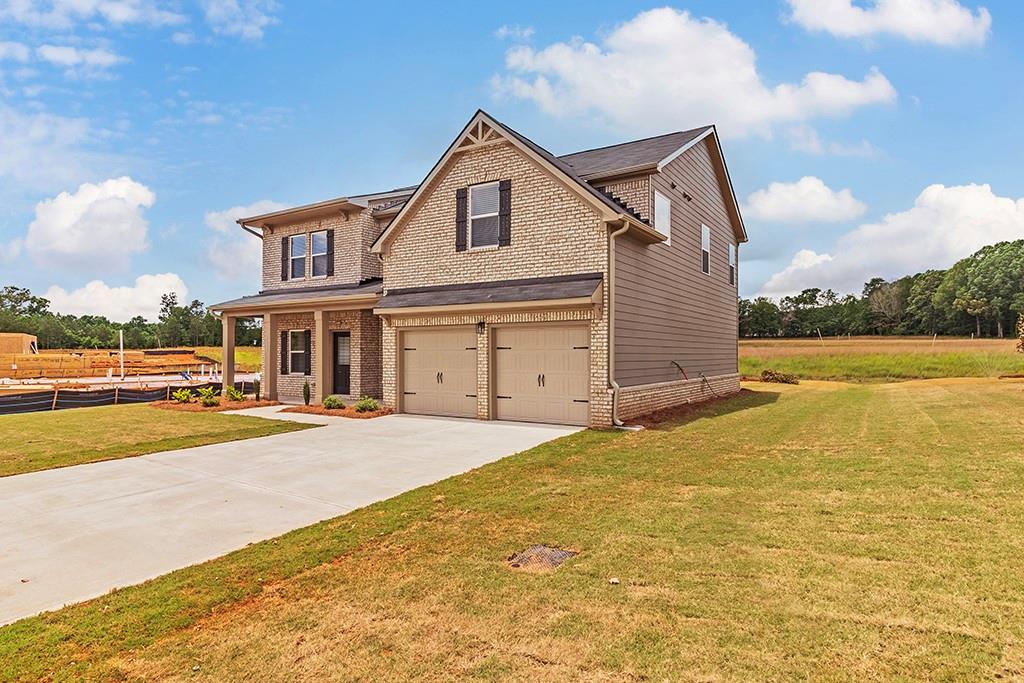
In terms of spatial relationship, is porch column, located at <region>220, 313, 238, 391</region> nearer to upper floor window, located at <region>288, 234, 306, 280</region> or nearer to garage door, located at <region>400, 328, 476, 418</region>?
upper floor window, located at <region>288, 234, 306, 280</region>

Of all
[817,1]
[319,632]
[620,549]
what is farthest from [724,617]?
[817,1]

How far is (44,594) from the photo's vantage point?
169 inches

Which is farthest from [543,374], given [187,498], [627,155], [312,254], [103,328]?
[103,328]

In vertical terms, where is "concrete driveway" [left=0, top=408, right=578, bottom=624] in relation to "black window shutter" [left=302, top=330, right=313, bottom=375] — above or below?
below

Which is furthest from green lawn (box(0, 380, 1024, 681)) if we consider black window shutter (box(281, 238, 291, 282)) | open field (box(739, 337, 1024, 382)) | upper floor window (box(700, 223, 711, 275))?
open field (box(739, 337, 1024, 382))

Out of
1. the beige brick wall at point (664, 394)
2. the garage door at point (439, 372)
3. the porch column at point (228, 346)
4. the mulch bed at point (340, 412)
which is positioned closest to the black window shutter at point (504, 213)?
the garage door at point (439, 372)

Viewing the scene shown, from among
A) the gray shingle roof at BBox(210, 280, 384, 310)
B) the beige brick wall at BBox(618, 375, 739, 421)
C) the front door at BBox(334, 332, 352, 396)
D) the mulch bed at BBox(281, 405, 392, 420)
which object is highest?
the gray shingle roof at BBox(210, 280, 384, 310)

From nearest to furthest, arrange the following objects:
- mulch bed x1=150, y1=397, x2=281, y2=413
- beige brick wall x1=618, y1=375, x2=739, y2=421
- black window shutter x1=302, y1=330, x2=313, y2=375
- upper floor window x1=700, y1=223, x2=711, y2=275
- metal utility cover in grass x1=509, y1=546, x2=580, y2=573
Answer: metal utility cover in grass x1=509, y1=546, x2=580, y2=573 → beige brick wall x1=618, y1=375, x2=739, y2=421 → mulch bed x1=150, y1=397, x2=281, y2=413 → upper floor window x1=700, y1=223, x2=711, y2=275 → black window shutter x1=302, y1=330, x2=313, y2=375

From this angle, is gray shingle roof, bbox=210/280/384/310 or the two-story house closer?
the two-story house

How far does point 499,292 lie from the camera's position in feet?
44.4

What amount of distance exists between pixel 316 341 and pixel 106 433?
6.49 meters

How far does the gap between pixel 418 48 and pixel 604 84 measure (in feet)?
18.6

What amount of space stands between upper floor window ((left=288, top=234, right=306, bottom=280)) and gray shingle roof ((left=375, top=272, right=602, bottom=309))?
5.91 metres

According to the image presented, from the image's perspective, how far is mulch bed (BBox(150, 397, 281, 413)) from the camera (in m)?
17.0
